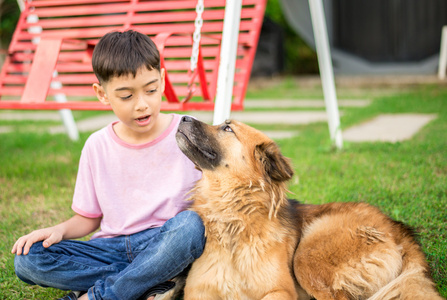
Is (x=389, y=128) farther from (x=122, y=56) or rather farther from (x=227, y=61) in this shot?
(x=122, y=56)

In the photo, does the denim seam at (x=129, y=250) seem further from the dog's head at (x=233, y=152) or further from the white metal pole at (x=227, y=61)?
the white metal pole at (x=227, y=61)

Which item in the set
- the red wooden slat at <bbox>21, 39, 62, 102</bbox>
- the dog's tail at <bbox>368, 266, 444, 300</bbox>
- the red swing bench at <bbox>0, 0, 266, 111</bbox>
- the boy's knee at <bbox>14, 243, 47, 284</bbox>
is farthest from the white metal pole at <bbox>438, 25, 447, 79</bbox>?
the boy's knee at <bbox>14, 243, 47, 284</bbox>

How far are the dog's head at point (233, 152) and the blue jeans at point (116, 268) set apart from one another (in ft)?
1.02

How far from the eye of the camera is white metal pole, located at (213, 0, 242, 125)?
3.25 meters

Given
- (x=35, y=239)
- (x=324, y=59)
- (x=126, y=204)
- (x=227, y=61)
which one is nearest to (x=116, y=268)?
(x=126, y=204)

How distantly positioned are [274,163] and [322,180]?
6.02 ft

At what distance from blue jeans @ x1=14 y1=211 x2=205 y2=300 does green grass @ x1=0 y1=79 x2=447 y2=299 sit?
10.4 inches

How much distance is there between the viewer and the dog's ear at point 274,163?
2.56 m

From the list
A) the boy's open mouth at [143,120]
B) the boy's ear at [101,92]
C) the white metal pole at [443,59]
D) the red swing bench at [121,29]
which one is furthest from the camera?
the white metal pole at [443,59]

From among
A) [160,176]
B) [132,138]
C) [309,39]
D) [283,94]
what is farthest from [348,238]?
[309,39]

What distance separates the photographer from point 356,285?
2.41m

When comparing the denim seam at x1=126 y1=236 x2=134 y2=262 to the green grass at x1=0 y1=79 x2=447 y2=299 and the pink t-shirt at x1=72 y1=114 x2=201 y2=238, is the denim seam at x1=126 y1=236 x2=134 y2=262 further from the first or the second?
the green grass at x1=0 y1=79 x2=447 y2=299

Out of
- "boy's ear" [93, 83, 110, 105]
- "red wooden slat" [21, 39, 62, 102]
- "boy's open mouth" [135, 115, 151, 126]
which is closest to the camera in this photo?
"boy's open mouth" [135, 115, 151, 126]

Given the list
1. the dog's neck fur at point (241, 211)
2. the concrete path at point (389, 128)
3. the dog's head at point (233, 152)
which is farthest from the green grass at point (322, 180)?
the dog's head at point (233, 152)
